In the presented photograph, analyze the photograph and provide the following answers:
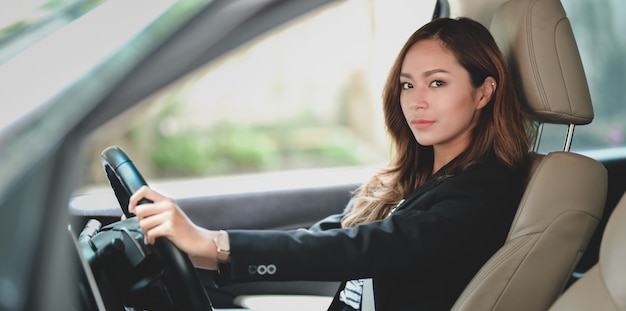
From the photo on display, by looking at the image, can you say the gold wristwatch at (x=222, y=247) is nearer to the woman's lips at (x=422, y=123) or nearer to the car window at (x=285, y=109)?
the woman's lips at (x=422, y=123)

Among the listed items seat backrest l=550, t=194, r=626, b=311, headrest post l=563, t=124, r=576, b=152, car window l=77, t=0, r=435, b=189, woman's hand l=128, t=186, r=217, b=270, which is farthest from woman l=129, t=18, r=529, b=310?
car window l=77, t=0, r=435, b=189

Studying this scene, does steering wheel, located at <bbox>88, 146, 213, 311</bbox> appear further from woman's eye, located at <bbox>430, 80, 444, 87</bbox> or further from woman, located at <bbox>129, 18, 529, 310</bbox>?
woman's eye, located at <bbox>430, 80, 444, 87</bbox>

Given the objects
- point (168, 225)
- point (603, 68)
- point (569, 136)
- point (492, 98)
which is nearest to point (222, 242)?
point (168, 225)

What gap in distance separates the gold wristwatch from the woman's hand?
2 cm

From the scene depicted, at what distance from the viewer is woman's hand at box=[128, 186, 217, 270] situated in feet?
4.38

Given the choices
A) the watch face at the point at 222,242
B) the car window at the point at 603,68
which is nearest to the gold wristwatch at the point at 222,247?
the watch face at the point at 222,242

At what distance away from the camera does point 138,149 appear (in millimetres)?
4188

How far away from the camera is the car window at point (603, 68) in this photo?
2826 mm

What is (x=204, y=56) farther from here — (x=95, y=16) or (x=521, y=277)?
(x=521, y=277)

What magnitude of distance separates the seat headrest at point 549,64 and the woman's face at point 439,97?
0.30 feet

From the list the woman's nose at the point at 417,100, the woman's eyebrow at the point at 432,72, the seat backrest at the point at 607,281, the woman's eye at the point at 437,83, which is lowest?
the seat backrest at the point at 607,281

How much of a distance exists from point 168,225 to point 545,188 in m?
0.81

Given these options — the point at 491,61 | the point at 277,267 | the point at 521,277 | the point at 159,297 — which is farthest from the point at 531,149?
the point at 159,297

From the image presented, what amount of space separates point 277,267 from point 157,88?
1.37 ft
